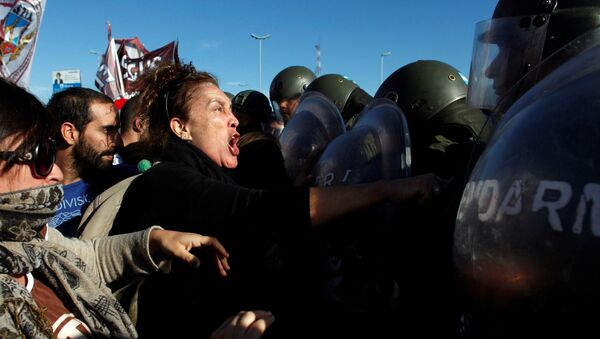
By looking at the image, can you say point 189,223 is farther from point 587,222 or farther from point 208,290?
point 587,222

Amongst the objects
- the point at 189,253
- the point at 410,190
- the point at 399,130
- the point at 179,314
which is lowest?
the point at 179,314

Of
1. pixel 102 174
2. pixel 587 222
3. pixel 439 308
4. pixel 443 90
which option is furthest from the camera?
pixel 443 90

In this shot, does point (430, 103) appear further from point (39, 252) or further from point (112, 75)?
point (112, 75)

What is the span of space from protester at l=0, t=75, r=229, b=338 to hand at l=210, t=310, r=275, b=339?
0.38 m

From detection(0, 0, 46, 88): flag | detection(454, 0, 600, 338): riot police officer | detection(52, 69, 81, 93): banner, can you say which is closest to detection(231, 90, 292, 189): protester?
detection(454, 0, 600, 338): riot police officer

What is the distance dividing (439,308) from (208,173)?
1176 mm

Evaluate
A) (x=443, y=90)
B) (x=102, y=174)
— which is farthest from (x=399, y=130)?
(x=102, y=174)

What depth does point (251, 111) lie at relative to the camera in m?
5.61

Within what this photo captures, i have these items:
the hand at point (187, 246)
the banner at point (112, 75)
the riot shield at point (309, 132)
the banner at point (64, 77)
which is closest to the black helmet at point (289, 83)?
the banner at point (112, 75)

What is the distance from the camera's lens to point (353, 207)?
1539 millimetres

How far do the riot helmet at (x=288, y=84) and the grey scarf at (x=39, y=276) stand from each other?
18.1 ft

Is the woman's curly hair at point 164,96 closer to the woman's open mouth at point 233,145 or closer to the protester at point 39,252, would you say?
the woman's open mouth at point 233,145

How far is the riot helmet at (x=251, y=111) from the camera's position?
17.8ft

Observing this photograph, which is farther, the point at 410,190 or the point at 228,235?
the point at 228,235
